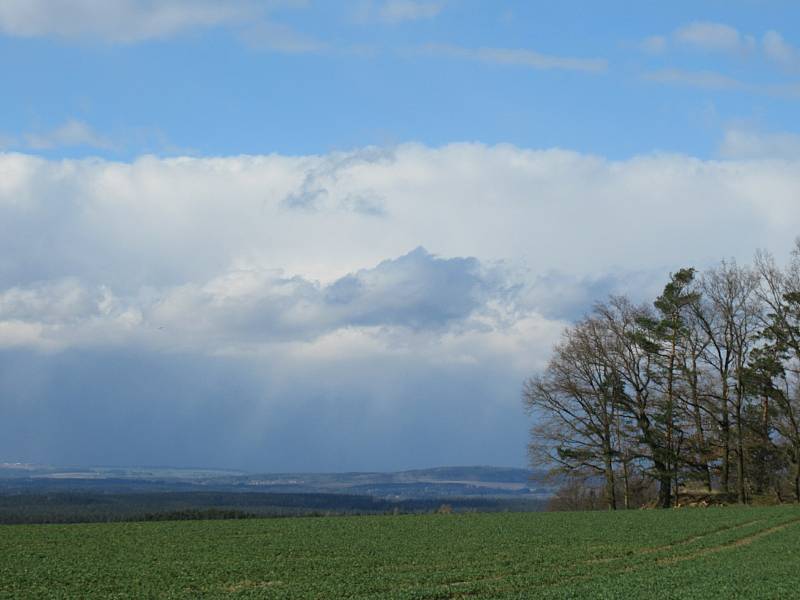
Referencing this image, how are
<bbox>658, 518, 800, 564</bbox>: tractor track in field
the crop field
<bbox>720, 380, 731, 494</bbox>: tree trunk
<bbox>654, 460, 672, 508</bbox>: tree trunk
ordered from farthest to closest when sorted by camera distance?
<bbox>654, 460, 672, 508</bbox>: tree trunk → <bbox>720, 380, 731, 494</bbox>: tree trunk → <bbox>658, 518, 800, 564</bbox>: tractor track in field → the crop field

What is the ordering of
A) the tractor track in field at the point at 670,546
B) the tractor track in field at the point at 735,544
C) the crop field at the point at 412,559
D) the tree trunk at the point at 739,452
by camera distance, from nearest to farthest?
the crop field at the point at 412,559
the tractor track in field at the point at 670,546
the tractor track in field at the point at 735,544
the tree trunk at the point at 739,452

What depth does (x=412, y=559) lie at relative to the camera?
33.6 m

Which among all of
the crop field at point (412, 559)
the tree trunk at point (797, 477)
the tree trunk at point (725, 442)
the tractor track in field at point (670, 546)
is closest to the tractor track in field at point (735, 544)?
the crop field at point (412, 559)

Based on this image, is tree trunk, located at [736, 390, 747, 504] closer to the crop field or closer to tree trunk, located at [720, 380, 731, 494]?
tree trunk, located at [720, 380, 731, 494]

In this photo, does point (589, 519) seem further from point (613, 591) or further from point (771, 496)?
point (613, 591)

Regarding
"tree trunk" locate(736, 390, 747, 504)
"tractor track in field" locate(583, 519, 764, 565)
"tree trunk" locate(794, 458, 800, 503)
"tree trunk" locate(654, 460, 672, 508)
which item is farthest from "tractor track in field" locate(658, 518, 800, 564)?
"tree trunk" locate(654, 460, 672, 508)

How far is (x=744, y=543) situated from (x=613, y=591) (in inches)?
706

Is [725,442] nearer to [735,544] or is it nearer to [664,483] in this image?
[664,483]

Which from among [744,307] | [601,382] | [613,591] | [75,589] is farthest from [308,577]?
[744,307]

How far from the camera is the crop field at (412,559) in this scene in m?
25.8

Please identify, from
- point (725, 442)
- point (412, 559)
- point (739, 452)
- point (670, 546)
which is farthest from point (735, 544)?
point (725, 442)

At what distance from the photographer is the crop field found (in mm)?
25797

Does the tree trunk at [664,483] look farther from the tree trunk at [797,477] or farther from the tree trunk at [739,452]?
the tree trunk at [797,477]

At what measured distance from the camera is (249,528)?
48000 millimetres
